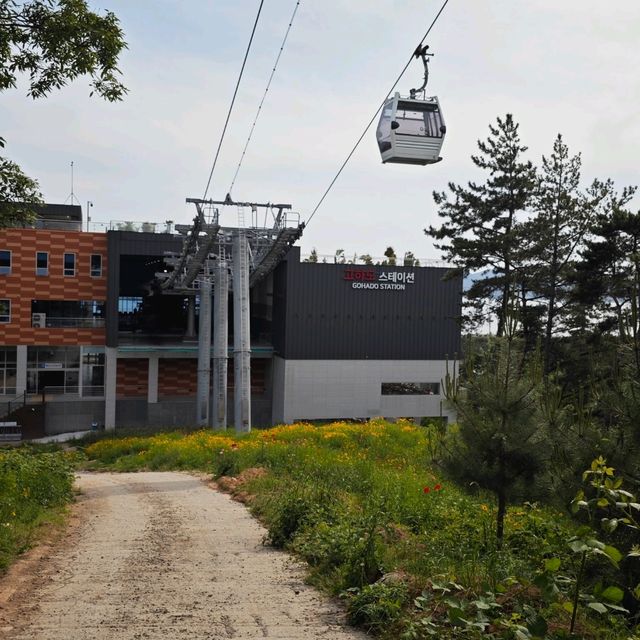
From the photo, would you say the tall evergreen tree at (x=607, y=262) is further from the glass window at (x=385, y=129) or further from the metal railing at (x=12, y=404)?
the metal railing at (x=12, y=404)

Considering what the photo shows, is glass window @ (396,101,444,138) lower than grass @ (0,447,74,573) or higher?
higher

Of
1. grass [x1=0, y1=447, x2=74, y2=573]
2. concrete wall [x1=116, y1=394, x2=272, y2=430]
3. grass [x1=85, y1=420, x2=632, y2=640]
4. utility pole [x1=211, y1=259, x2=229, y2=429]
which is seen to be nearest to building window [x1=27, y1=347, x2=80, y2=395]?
concrete wall [x1=116, y1=394, x2=272, y2=430]

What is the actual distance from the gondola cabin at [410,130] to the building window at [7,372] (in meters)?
36.2

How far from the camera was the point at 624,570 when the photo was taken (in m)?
6.01

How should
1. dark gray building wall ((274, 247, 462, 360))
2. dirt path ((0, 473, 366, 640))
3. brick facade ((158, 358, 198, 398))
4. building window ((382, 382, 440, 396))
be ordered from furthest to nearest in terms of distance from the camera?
brick facade ((158, 358, 198, 398)) < building window ((382, 382, 440, 396)) < dark gray building wall ((274, 247, 462, 360)) < dirt path ((0, 473, 366, 640))

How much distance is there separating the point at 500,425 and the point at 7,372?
38396 mm

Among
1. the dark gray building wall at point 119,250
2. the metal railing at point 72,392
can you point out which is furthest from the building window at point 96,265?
the metal railing at point 72,392

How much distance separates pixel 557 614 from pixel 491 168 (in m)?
30.0

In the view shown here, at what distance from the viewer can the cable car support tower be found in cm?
2856

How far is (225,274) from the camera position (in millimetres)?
31344

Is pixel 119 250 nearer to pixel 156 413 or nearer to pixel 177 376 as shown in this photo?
pixel 177 376

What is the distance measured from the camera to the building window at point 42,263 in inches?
1626

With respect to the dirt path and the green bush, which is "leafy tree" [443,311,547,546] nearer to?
the dirt path

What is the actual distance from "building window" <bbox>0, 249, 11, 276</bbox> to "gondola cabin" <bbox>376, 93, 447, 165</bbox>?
116ft
